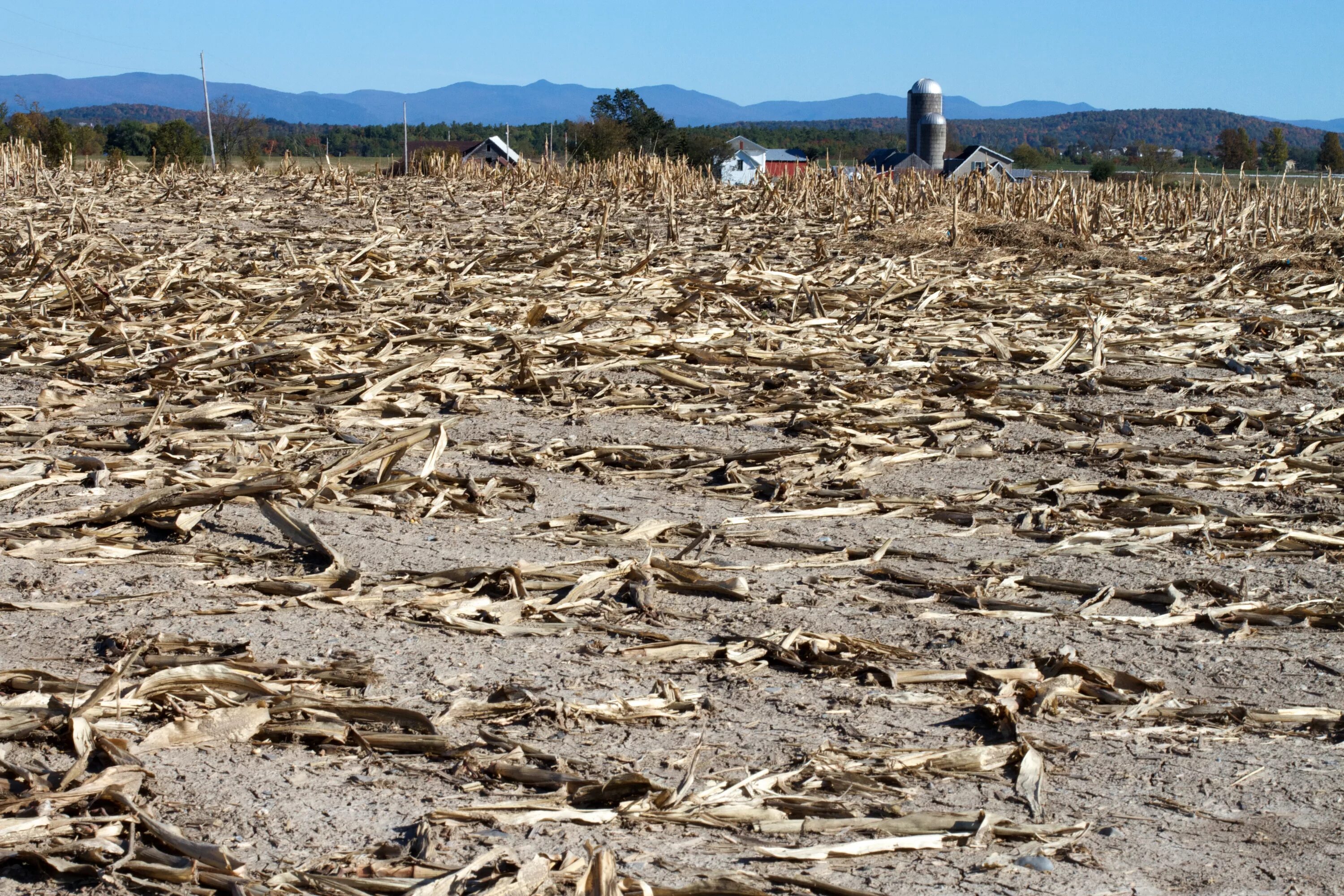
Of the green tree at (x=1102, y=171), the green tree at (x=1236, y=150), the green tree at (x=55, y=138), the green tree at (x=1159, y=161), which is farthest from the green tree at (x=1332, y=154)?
the green tree at (x=55, y=138)

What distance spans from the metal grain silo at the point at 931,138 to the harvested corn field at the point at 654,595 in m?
70.2

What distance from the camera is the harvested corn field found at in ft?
8.12

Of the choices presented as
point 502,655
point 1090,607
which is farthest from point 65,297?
point 1090,607

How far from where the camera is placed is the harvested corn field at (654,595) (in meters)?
→ 2.47

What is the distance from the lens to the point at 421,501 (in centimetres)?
461

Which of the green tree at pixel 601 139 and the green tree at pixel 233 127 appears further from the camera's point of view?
the green tree at pixel 233 127

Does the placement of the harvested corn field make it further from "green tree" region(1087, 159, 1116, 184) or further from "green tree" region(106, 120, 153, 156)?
"green tree" region(106, 120, 153, 156)

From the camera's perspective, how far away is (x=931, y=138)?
7588 centimetres

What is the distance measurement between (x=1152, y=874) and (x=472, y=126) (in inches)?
3698

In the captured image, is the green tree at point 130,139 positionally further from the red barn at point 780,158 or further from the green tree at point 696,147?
the red barn at point 780,158

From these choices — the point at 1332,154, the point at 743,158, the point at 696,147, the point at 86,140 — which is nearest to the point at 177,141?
the point at 86,140

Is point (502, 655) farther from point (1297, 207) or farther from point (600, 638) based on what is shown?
point (1297, 207)

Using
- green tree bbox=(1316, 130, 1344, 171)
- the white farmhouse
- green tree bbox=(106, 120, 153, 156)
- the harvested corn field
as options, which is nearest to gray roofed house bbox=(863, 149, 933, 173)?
the white farmhouse

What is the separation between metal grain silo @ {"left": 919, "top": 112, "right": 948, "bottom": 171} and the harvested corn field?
7023 cm
